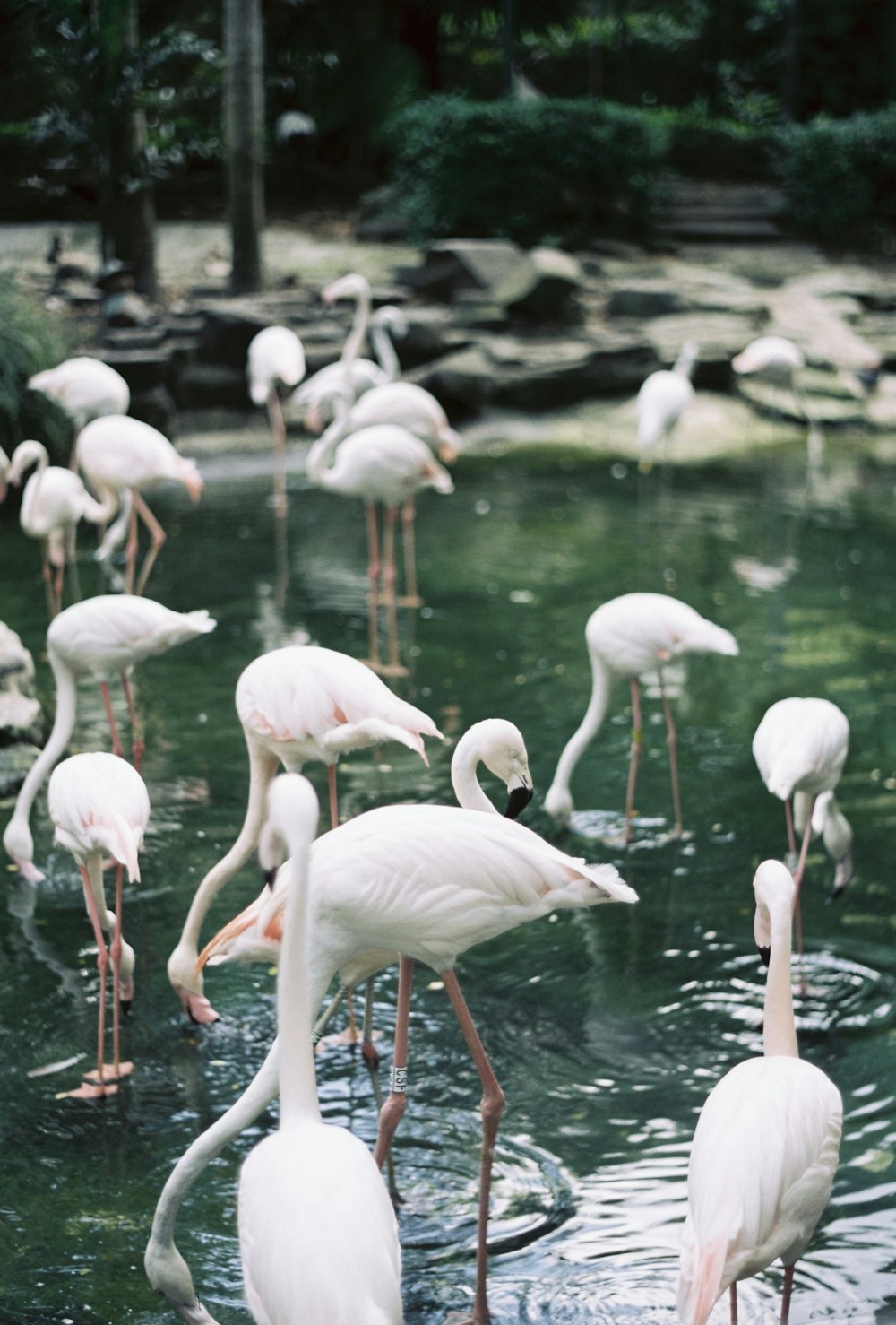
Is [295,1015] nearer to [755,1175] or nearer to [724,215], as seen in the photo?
[755,1175]

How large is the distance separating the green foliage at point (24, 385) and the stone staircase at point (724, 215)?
912cm

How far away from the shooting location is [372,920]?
2.93 m

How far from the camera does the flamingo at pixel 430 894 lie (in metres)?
2.91

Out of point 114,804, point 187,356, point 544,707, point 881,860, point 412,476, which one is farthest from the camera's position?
point 187,356

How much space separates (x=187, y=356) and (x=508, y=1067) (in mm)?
9758

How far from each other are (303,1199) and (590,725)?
318 cm

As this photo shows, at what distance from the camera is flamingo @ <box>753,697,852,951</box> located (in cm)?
412

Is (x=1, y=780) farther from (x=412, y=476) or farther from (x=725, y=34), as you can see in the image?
(x=725, y=34)

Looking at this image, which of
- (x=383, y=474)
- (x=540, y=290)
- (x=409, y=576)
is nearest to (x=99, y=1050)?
(x=383, y=474)

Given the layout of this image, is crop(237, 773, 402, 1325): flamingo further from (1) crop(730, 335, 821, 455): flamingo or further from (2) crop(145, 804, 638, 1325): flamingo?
(1) crop(730, 335, 821, 455): flamingo

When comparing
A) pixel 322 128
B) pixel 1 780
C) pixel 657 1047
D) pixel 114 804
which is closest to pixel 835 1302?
pixel 657 1047

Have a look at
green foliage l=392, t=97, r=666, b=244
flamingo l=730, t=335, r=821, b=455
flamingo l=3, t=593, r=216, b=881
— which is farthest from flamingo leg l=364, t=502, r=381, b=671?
green foliage l=392, t=97, r=666, b=244

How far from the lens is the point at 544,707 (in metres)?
6.44

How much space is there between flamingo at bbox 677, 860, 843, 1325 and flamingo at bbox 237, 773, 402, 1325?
509mm
